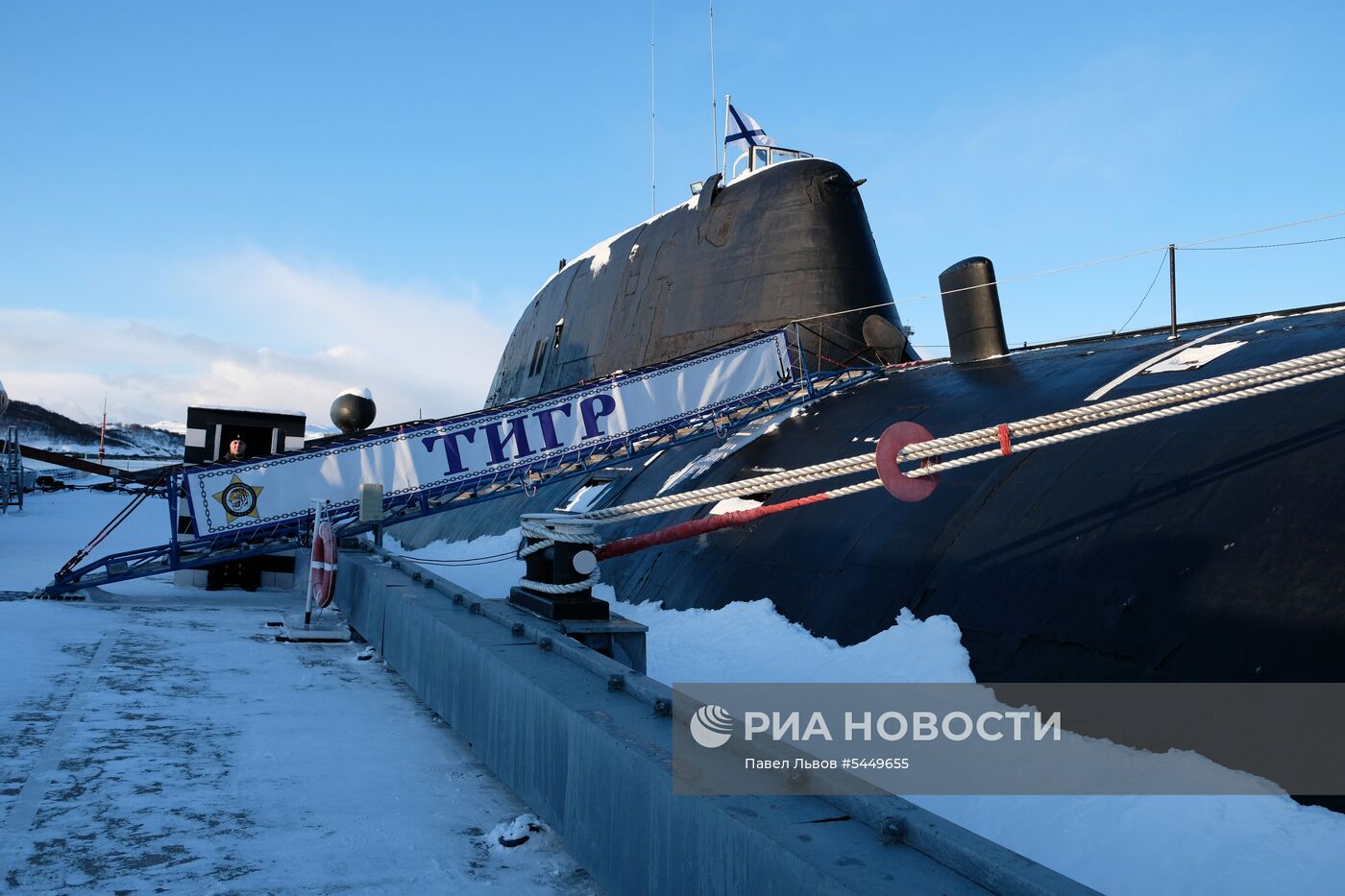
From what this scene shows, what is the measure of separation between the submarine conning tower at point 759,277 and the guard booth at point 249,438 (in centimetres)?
604

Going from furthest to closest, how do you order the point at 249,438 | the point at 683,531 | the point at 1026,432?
1. the point at 249,438
2. the point at 683,531
3. the point at 1026,432

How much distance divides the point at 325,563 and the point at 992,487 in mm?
7156

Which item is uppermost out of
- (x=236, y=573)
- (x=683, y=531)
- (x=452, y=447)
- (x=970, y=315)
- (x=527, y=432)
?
(x=970, y=315)

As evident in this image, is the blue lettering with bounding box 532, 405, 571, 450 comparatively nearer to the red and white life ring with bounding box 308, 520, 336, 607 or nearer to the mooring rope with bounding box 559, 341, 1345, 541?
the red and white life ring with bounding box 308, 520, 336, 607

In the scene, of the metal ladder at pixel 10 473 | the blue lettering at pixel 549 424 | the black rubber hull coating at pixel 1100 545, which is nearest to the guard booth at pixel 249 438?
the blue lettering at pixel 549 424

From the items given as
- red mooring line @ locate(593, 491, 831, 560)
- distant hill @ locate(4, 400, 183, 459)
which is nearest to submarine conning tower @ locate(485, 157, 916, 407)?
red mooring line @ locate(593, 491, 831, 560)

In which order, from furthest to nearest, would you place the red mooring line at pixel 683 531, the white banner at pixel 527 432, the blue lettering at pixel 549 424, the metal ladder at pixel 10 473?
the metal ladder at pixel 10 473 → the blue lettering at pixel 549 424 → the white banner at pixel 527 432 → the red mooring line at pixel 683 531

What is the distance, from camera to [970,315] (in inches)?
507

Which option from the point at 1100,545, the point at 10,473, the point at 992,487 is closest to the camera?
the point at 1100,545

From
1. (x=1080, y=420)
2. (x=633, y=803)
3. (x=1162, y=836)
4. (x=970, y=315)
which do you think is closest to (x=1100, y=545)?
(x=1080, y=420)

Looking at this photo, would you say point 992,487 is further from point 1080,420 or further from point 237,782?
point 237,782

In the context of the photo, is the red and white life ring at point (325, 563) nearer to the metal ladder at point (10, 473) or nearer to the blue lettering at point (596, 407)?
the blue lettering at point (596, 407)

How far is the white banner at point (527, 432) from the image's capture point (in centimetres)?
1417

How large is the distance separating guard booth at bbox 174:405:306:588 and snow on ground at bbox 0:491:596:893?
652 cm
